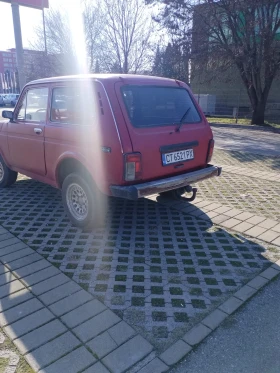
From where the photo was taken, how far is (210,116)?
2267 cm

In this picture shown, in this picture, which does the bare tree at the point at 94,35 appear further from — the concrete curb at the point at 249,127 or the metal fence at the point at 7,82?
the metal fence at the point at 7,82

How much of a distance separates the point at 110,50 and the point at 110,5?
3120mm

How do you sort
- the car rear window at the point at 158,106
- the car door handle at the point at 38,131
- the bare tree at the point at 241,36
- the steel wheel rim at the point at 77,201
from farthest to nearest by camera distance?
the bare tree at the point at 241,36
the car door handle at the point at 38,131
the steel wheel rim at the point at 77,201
the car rear window at the point at 158,106

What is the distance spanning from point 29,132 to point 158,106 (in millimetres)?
2038

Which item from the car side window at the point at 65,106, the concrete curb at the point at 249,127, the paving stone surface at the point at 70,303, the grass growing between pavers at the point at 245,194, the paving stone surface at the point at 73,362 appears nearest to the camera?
the paving stone surface at the point at 73,362

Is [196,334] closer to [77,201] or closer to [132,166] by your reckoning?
[132,166]

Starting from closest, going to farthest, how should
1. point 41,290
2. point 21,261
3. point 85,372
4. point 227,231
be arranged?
point 85,372, point 41,290, point 21,261, point 227,231

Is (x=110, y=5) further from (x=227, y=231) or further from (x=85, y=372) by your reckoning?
(x=85, y=372)

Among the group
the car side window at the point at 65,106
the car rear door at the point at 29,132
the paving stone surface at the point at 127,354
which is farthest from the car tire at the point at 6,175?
the paving stone surface at the point at 127,354

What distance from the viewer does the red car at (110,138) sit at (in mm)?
3354

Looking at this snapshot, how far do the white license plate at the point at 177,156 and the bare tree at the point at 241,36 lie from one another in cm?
1308

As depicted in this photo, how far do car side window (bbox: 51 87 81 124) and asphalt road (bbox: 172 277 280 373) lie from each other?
2801 mm

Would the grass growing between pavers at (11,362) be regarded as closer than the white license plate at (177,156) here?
Yes

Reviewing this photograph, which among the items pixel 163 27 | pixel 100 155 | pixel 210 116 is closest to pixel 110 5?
pixel 163 27
